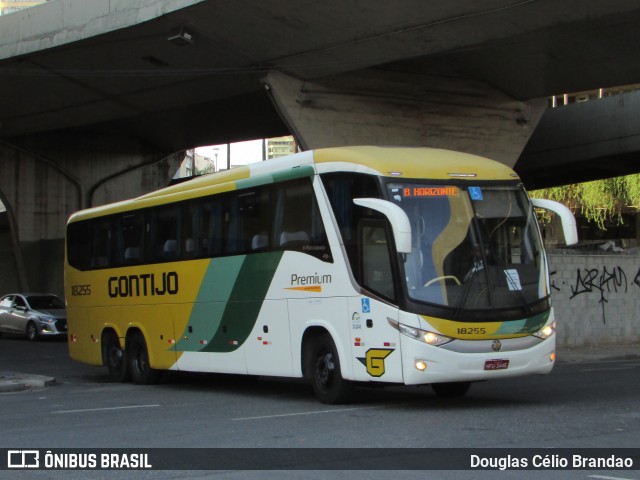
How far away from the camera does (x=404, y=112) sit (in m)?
29.5

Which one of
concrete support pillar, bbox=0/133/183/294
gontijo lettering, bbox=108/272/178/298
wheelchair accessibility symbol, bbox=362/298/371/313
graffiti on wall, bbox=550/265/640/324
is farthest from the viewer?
concrete support pillar, bbox=0/133/183/294

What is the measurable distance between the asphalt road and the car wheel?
13862mm

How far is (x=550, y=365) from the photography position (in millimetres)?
12609

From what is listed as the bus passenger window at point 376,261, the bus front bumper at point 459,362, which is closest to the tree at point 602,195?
the bus front bumper at point 459,362

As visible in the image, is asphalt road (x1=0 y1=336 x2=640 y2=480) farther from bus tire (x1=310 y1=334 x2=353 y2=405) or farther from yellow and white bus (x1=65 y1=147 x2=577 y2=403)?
yellow and white bus (x1=65 y1=147 x2=577 y2=403)

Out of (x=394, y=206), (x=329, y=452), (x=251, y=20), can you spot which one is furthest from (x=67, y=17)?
(x=329, y=452)

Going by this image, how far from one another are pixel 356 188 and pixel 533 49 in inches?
612

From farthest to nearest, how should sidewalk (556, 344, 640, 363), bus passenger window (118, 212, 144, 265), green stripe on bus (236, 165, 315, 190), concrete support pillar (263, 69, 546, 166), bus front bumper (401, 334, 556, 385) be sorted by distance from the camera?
concrete support pillar (263, 69, 546, 166), sidewalk (556, 344, 640, 363), bus passenger window (118, 212, 144, 265), green stripe on bus (236, 165, 315, 190), bus front bumper (401, 334, 556, 385)

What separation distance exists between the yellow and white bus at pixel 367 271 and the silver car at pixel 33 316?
1604 cm

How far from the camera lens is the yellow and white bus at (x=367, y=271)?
1196 centimetres

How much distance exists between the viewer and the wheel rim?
13164 mm

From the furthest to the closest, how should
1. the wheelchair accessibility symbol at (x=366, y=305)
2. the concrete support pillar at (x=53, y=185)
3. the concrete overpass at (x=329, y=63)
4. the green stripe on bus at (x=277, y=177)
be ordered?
the concrete support pillar at (x=53, y=185)
the concrete overpass at (x=329, y=63)
the green stripe on bus at (x=277, y=177)
the wheelchair accessibility symbol at (x=366, y=305)

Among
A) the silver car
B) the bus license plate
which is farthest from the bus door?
the silver car

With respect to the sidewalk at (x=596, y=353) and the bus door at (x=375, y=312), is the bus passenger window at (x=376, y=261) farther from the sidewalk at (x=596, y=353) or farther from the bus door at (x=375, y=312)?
the sidewalk at (x=596, y=353)
